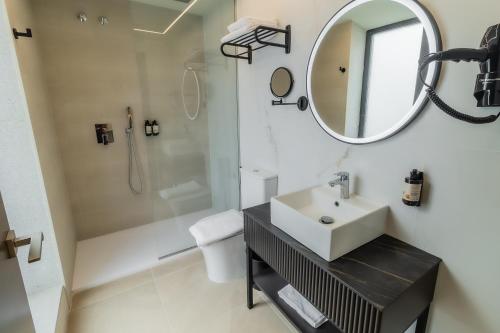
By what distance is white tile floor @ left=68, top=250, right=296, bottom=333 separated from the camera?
1.63 metres

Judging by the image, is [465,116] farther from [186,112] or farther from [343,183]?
[186,112]

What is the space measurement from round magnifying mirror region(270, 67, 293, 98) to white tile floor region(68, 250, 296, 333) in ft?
5.04

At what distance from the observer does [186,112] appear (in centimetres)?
279

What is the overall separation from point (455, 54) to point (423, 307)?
1045 millimetres

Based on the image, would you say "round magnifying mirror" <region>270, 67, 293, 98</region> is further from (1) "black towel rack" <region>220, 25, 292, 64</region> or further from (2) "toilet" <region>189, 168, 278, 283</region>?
(2) "toilet" <region>189, 168, 278, 283</region>

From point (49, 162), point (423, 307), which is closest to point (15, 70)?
point (49, 162)

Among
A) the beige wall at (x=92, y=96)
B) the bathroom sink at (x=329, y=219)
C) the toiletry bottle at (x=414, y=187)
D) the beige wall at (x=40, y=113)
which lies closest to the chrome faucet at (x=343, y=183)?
the bathroom sink at (x=329, y=219)

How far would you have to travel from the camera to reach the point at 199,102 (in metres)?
2.79

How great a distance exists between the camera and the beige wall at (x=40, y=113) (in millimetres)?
1517

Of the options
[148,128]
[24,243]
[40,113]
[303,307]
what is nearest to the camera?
[24,243]

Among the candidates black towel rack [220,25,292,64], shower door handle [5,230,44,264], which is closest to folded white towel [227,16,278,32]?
black towel rack [220,25,292,64]

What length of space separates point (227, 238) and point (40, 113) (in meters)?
1.63

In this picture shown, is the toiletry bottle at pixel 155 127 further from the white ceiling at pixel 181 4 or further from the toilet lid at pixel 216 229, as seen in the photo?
the toilet lid at pixel 216 229

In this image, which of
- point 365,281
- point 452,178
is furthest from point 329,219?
point 452,178
